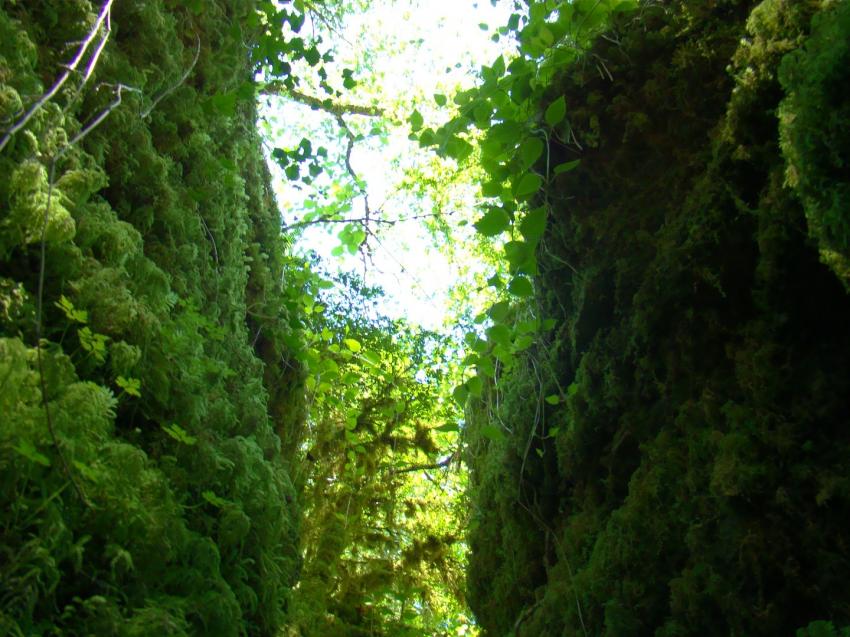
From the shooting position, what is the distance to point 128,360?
8.49 feet

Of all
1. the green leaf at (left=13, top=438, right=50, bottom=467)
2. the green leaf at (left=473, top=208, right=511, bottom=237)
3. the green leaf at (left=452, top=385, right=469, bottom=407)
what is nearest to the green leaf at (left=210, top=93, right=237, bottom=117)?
the green leaf at (left=473, top=208, right=511, bottom=237)

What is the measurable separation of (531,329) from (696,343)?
1.24m

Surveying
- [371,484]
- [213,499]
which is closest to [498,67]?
[213,499]

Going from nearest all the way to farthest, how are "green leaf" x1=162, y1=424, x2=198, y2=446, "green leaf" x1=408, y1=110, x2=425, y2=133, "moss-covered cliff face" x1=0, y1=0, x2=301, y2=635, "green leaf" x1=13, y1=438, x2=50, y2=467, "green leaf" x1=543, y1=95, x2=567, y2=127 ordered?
"green leaf" x1=13, y1=438, x2=50, y2=467 < "moss-covered cliff face" x1=0, y1=0, x2=301, y2=635 < "green leaf" x1=162, y1=424, x2=198, y2=446 < "green leaf" x1=543, y1=95, x2=567, y2=127 < "green leaf" x1=408, y1=110, x2=425, y2=133

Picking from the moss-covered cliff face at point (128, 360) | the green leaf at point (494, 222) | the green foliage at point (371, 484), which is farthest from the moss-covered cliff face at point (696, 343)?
the green foliage at point (371, 484)

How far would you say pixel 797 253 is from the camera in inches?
95.0

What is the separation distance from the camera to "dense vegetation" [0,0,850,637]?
2.08 m

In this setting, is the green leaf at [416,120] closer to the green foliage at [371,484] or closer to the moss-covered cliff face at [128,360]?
the moss-covered cliff face at [128,360]

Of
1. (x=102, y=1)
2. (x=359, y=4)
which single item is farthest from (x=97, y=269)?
(x=359, y=4)

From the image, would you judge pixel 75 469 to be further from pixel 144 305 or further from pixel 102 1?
pixel 102 1

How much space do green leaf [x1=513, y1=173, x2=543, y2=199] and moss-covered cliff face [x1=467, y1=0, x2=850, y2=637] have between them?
56cm

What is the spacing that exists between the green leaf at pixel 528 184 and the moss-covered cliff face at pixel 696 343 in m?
0.56

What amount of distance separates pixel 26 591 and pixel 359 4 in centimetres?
836

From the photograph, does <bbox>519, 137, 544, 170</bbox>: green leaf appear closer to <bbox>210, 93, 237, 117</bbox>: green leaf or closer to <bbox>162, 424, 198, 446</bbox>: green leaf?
<bbox>210, 93, 237, 117</bbox>: green leaf
